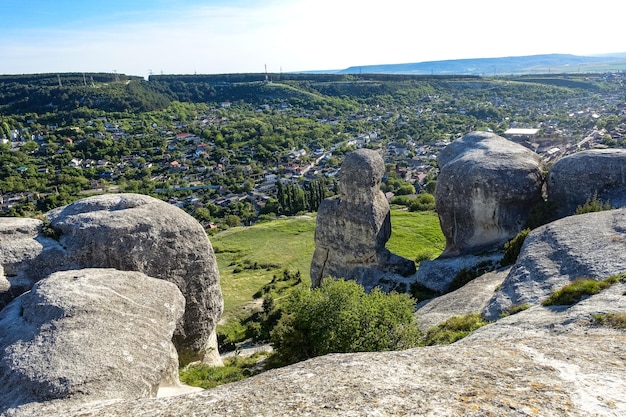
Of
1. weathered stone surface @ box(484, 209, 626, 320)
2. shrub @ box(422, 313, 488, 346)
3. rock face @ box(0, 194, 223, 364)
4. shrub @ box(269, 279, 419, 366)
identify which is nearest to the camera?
shrub @ box(422, 313, 488, 346)

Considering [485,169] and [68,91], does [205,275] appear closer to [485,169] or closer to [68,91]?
[485,169]

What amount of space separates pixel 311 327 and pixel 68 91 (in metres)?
207

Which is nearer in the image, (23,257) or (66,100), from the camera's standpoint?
(23,257)

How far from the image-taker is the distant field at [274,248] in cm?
4056

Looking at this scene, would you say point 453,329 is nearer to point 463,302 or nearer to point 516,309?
point 516,309

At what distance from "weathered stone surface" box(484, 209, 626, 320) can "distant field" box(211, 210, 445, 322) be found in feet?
70.3

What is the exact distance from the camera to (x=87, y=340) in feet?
35.3

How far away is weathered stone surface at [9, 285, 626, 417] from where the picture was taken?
724cm

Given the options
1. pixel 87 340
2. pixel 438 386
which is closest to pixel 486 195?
pixel 438 386

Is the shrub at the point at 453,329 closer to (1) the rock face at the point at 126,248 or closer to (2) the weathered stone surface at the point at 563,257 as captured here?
(2) the weathered stone surface at the point at 563,257

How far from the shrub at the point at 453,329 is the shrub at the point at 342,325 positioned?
717 millimetres

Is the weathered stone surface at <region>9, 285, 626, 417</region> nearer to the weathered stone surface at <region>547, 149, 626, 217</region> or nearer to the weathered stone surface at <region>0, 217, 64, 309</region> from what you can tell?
the weathered stone surface at <region>0, 217, 64, 309</region>

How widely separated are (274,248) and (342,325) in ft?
128

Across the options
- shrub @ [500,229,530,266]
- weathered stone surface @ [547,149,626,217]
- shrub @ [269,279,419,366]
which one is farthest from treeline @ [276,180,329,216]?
shrub @ [269,279,419,366]
